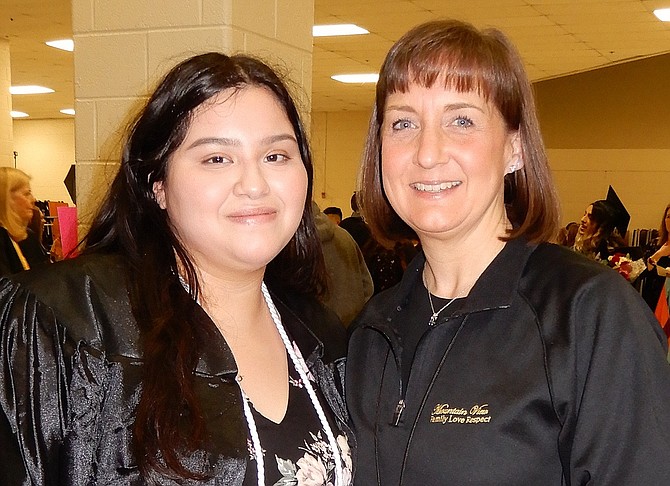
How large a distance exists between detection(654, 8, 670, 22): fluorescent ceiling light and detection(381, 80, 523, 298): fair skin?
246 inches

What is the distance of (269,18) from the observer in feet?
9.27

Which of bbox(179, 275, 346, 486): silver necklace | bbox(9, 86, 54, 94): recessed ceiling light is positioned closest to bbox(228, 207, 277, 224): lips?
bbox(179, 275, 346, 486): silver necklace

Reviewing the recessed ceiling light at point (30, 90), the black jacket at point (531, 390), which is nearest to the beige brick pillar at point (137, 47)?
the black jacket at point (531, 390)

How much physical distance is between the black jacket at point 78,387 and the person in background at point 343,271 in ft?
5.42

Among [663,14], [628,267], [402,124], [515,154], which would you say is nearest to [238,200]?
[402,124]

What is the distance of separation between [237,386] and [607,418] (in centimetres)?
75

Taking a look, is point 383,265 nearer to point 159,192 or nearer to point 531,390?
point 159,192

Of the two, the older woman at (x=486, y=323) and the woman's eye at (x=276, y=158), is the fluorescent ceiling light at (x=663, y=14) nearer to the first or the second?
the older woman at (x=486, y=323)

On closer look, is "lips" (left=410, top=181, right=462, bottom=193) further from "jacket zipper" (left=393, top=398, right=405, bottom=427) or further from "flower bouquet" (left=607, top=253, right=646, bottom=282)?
"flower bouquet" (left=607, top=253, right=646, bottom=282)

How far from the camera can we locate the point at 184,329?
1.60m

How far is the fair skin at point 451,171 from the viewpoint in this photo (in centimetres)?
168

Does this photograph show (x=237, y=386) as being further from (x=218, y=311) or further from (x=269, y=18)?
(x=269, y=18)

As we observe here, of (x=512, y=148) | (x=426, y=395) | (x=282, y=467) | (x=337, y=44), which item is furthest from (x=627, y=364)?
(x=337, y=44)

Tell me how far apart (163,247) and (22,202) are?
419 cm
